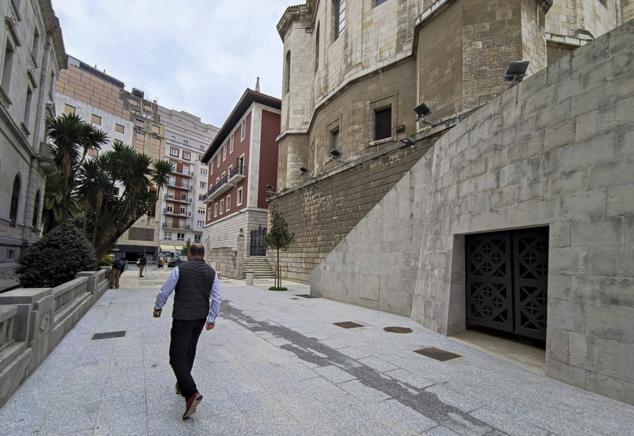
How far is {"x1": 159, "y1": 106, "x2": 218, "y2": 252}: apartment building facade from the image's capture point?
60.4 metres

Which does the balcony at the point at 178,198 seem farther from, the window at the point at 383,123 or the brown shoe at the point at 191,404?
the brown shoe at the point at 191,404

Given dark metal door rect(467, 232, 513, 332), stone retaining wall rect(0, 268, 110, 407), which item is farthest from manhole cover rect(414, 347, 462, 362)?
stone retaining wall rect(0, 268, 110, 407)

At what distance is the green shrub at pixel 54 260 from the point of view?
29.0 ft

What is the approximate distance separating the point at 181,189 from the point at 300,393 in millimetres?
64794

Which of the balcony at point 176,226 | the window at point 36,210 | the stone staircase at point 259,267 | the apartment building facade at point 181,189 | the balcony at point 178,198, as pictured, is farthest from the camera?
the balcony at point 178,198

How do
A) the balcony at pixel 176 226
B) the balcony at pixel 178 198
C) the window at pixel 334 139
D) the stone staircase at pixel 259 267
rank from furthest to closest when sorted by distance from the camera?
the balcony at pixel 178 198
the balcony at pixel 176 226
the stone staircase at pixel 259 267
the window at pixel 334 139

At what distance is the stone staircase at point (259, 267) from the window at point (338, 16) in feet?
53.8

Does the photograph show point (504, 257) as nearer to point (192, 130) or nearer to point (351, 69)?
point (351, 69)

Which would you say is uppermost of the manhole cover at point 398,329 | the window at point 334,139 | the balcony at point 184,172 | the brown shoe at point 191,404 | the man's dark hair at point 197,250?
the balcony at point 184,172

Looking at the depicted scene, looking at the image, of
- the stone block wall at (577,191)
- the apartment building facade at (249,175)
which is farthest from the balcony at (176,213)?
the stone block wall at (577,191)

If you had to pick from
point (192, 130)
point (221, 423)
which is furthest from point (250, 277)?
point (192, 130)

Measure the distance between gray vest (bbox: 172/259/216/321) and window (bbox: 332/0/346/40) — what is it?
2118 centimetres

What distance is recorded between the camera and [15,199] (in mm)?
15883

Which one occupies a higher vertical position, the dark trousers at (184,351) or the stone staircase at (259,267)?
the dark trousers at (184,351)
